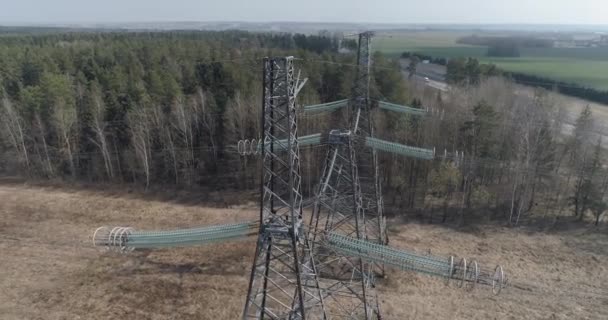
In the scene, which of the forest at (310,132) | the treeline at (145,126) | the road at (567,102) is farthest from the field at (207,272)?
the road at (567,102)

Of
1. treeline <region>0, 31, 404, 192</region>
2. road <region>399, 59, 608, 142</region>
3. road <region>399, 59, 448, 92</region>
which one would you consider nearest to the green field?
road <region>399, 59, 448, 92</region>

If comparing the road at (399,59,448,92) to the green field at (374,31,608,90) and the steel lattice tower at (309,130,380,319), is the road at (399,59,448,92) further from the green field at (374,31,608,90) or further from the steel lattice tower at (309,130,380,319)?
the steel lattice tower at (309,130,380,319)

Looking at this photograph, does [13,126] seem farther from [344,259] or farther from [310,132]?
[344,259]

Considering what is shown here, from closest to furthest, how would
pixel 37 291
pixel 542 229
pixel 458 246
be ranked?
pixel 37 291, pixel 458 246, pixel 542 229

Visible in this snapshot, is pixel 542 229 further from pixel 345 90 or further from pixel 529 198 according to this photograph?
pixel 345 90

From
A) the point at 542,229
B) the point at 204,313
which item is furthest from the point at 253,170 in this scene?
the point at 542,229

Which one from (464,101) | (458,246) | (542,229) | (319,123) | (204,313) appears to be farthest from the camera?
(464,101)

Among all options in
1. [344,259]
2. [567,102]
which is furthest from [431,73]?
[344,259]

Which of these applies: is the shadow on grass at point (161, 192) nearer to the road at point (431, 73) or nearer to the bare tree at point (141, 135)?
the bare tree at point (141, 135)
